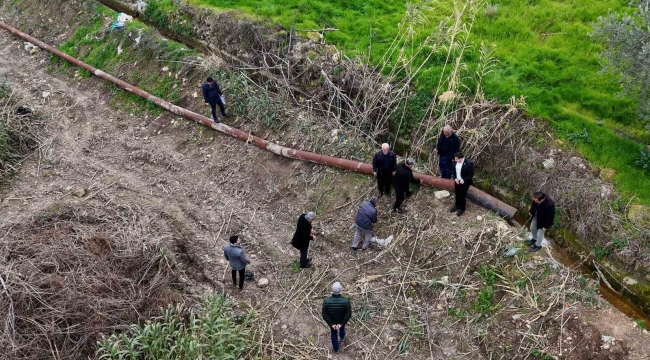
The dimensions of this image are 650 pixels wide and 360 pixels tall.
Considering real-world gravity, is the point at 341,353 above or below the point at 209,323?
below

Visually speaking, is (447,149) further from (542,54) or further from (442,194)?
(542,54)

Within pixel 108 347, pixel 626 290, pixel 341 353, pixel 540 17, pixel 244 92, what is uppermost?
pixel 540 17

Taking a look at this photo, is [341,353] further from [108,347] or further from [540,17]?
[540,17]

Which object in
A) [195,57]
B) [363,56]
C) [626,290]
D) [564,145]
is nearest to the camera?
[626,290]

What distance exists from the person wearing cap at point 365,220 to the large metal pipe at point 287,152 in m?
1.40

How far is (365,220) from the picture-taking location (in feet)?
25.0

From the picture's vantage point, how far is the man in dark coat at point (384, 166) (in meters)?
8.04

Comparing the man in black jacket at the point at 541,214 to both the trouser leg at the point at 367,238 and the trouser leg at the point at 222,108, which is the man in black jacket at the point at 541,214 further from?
the trouser leg at the point at 222,108

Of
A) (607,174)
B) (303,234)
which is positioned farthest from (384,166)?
(607,174)

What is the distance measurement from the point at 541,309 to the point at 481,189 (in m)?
2.75

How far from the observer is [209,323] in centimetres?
657

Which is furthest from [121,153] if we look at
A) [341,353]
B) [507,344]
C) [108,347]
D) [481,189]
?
[507,344]

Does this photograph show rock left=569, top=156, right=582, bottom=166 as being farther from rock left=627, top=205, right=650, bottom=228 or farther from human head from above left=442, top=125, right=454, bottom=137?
human head from above left=442, top=125, right=454, bottom=137

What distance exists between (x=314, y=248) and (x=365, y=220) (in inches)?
51.6
